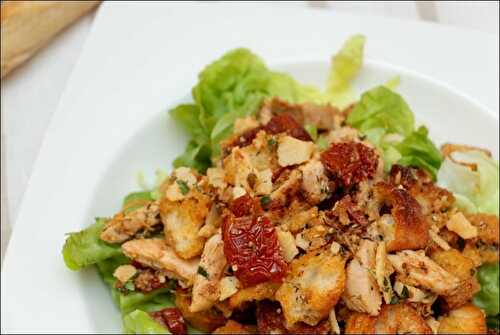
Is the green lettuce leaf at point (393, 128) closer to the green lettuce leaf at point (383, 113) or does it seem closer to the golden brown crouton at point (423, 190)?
the green lettuce leaf at point (383, 113)

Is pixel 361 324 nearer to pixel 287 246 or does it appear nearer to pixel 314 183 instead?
pixel 287 246

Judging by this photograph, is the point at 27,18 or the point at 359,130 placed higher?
the point at 27,18

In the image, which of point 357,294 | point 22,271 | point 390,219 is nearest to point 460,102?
point 390,219

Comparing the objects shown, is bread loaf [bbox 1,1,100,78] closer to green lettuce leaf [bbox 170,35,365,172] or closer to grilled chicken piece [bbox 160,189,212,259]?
green lettuce leaf [bbox 170,35,365,172]

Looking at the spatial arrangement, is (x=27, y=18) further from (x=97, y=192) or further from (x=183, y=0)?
(x=97, y=192)

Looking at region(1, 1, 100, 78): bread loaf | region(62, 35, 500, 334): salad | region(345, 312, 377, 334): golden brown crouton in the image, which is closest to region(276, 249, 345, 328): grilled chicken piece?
region(62, 35, 500, 334): salad

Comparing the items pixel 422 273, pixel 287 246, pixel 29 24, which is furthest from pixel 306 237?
pixel 29 24

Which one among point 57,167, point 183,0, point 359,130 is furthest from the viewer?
point 183,0

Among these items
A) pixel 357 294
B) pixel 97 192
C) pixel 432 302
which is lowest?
pixel 432 302
